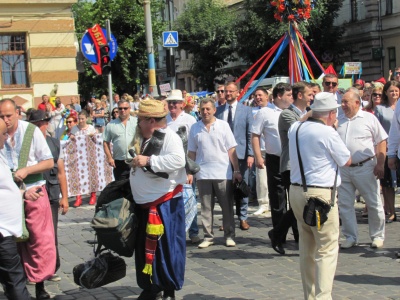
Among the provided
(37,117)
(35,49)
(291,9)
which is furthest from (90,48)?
(37,117)

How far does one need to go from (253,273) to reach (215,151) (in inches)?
79.0

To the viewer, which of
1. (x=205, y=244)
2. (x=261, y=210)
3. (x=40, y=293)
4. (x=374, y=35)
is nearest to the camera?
Answer: (x=40, y=293)

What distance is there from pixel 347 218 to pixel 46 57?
615 inches

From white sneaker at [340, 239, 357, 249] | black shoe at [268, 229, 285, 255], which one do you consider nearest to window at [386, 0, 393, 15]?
white sneaker at [340, 239, 357, 249]

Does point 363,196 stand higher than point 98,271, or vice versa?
point 363,196

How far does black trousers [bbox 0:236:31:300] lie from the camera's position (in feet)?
19.3

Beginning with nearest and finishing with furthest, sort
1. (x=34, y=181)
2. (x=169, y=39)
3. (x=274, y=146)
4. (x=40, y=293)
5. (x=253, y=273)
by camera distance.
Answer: (x=34, y=181)
(x=40, y=293)
(x=253, y=273)
(x=274, y=146)
(x=169, y=39)

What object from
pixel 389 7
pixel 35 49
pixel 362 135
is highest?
pixel 389 7

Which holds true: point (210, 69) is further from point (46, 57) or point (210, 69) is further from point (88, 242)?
point (88, 242)

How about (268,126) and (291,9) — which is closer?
(268,126)

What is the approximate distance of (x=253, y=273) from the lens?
8.08 metres

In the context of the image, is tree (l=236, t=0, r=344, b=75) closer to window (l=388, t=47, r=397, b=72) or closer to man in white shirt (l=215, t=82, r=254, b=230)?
window (l=388, t=47, r=397, b=72)

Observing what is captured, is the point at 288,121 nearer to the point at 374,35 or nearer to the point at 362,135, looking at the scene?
the point at 362,135

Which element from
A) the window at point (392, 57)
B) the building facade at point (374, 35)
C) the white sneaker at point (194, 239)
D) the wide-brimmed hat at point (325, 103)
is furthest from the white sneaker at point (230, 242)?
the window at point (392, 57)
